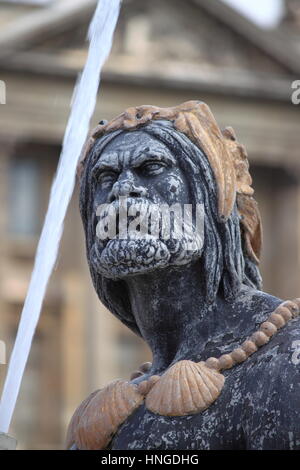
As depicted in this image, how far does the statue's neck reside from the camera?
474 cm

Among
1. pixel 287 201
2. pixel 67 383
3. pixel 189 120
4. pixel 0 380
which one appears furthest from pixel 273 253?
pixel 189 120

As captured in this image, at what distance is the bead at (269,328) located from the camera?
457 cm

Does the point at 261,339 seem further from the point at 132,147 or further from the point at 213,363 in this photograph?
the point at 132,147

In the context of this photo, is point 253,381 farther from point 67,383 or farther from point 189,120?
point 67,383

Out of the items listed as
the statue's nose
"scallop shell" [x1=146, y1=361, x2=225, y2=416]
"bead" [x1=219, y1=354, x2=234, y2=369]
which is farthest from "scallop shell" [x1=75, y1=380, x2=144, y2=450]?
the statue's nose

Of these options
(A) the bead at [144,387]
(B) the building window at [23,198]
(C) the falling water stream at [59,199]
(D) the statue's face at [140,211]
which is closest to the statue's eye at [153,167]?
(D) the statue's face at [140,211]

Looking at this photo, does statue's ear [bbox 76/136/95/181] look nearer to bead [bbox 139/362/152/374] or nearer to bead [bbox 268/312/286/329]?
bead [bbox 139/362/152/374]

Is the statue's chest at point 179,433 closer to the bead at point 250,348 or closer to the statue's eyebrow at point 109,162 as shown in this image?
the bead at point 250,348

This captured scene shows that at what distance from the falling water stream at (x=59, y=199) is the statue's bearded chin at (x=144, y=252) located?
39cm

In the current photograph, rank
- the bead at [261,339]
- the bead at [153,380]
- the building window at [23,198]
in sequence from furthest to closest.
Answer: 1. the building window at [23,198]
2. the bead at [153,380]
3. the bead at [261,339]

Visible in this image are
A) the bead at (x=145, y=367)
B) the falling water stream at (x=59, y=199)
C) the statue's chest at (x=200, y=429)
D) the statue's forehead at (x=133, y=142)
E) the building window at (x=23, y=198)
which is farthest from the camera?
the building window at (x=23, y=198)

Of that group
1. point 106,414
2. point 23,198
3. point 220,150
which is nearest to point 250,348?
point 106,414

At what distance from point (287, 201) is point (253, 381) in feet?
129

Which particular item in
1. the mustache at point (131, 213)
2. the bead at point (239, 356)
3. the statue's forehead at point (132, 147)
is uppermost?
the statue's forehead at point (132, 147)
